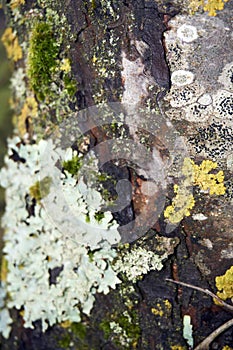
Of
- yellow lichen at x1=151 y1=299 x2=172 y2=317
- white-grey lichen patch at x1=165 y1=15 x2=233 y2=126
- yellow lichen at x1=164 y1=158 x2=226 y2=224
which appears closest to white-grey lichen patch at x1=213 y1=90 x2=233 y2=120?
white-grey lichen patch at x1=165 y1=15 x2=233 y2=126

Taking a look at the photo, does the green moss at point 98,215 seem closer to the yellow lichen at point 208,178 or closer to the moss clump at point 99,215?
the moss clump at point 99,215

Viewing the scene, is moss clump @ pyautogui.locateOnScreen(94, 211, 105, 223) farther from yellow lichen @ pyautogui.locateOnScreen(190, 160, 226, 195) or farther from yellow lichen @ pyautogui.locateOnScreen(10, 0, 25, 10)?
yellow lichen @ pyautogui.locateOnScreen(10, 0, 25, 10)

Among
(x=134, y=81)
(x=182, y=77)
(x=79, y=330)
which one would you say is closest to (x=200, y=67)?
(x=182, y=77)

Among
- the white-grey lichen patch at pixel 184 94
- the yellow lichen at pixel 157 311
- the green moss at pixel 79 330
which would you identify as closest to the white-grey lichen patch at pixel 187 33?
the white-grey lichen patch at pixel 184 94

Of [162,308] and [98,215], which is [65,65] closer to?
[98,215]

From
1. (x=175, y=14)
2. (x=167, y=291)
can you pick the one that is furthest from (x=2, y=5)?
(x=167, y=291)
